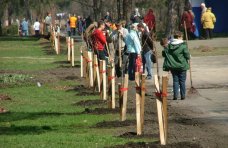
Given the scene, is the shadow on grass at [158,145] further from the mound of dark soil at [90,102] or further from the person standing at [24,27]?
the person standing at [24,27]

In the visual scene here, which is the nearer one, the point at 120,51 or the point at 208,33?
the point at 120,51

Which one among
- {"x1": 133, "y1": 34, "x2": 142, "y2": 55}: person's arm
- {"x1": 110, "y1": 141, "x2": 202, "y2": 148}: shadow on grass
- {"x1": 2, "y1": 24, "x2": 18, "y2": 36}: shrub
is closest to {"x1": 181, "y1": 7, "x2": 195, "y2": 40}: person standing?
{"x1": 133, "y1": 34, "x2": 142, "y2": 55}: person's arm

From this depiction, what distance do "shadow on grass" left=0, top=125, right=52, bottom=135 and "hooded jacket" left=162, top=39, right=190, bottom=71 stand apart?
19.2ft

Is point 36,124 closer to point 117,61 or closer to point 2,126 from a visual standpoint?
point 2,126

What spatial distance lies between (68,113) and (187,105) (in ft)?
9.91

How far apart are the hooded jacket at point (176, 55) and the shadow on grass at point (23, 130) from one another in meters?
5.84

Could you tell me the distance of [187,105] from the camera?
65.3 ft

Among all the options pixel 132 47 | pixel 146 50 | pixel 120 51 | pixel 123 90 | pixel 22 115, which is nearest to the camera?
pixel 123 90

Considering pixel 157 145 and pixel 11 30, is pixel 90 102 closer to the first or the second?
pixel 157 145

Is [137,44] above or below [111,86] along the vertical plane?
above

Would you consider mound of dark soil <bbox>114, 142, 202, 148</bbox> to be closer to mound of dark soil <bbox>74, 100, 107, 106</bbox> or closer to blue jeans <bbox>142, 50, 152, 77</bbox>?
mound of dark soil <bbox>74, 100, 107, 106</bbox>

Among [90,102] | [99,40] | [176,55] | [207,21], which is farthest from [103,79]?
[207,21]

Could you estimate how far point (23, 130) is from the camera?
15.9 meters

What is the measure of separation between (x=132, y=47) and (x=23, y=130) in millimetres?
12266
